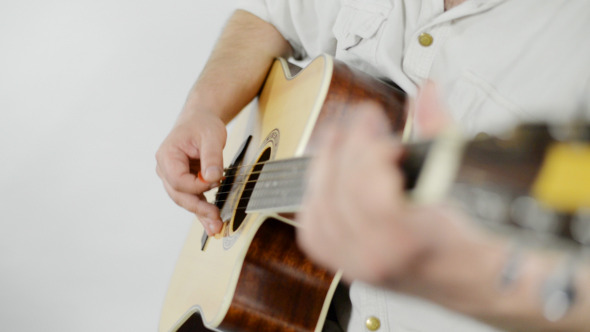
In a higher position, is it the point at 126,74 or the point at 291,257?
the point at 126,74

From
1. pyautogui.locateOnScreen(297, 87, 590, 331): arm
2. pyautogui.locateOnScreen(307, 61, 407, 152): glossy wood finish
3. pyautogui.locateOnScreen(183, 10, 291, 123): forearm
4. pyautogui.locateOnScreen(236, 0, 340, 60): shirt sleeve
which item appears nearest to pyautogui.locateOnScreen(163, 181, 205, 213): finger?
pyautogui.locateOnScreen(183, 10, 291, 123): forearm

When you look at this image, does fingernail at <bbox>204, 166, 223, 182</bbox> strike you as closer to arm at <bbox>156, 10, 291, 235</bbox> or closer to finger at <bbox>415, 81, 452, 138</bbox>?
arm at <bbox>156, 10, 291, 235</bbox>

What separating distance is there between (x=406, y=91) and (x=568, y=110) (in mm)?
246

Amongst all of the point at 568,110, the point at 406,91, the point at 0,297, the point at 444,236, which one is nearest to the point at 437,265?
the point at 444,236

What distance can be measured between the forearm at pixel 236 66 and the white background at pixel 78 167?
460 millimetres

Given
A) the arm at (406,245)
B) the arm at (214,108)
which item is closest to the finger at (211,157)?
the arm at (214,108)

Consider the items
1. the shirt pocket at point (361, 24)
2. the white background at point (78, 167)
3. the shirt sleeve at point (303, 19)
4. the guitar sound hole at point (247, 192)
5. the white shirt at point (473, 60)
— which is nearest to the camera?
the white shirt at point (473, 60)

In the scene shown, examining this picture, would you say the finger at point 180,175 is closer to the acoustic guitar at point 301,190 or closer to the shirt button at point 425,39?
the acoustic guitar at point 301,190

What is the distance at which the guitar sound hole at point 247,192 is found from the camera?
765 millimetres

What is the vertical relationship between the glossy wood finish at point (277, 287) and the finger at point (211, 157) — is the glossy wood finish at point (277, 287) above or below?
below

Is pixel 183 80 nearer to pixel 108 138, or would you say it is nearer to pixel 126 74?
pixel 126 74

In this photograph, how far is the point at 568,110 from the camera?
2.06ft

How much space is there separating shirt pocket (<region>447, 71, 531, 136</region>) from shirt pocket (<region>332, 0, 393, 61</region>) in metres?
0.19

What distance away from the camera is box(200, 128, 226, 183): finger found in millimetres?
862
